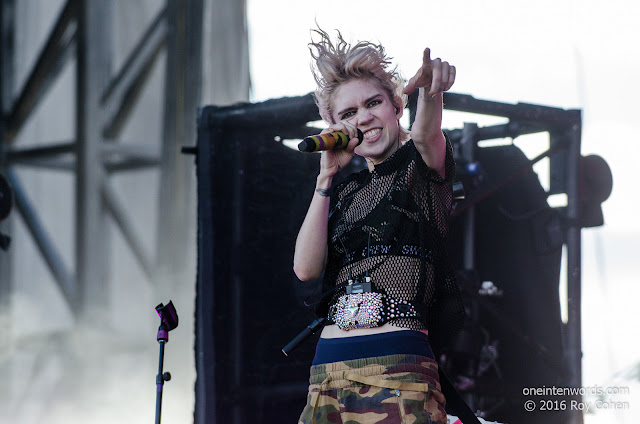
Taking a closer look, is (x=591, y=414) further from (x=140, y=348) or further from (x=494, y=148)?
(x=140, y=348)

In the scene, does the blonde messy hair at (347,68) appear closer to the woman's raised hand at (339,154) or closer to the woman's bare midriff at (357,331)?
the woman's raised hand at (339,154)

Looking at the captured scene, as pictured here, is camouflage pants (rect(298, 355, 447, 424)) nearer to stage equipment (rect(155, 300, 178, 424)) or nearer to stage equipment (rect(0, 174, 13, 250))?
stage equipment (rect(155, 300, 178, 424))

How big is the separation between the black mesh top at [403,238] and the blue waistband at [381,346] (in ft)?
0.10

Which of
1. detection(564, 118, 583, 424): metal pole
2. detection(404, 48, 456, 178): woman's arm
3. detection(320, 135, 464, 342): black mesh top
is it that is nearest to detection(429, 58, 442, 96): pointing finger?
detection(404, 48, 456, 178): woman's arm

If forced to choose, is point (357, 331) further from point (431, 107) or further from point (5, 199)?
point (5, 199)

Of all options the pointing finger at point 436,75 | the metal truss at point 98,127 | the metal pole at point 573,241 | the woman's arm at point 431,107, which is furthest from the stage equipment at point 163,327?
the metal truss at point 98,127

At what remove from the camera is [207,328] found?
2982mm

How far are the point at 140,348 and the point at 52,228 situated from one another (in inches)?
63.3

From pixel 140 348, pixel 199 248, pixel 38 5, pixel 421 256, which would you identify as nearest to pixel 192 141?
pixel 140 348

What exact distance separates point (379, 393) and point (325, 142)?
61cm

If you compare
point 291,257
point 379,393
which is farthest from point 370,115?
point 291,257

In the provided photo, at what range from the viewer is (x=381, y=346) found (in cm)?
164

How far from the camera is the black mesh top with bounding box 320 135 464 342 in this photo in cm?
170

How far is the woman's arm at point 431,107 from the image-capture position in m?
1.52
